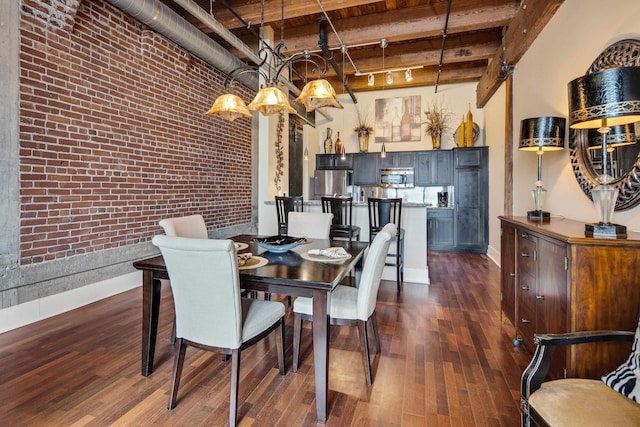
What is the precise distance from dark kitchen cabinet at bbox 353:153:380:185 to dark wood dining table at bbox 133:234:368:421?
16.1 feet

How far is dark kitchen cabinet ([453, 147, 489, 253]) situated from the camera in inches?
242

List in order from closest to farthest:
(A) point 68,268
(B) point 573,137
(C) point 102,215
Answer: (B) point 573,137 < (A) point 68,268 < (C) point 102,215

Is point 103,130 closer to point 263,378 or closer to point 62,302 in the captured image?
point 62,302

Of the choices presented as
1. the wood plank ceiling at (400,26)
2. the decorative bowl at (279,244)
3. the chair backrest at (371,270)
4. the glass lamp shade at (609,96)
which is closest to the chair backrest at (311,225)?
the decorative bowl at (279,244)

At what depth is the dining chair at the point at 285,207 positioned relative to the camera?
4.27 meters

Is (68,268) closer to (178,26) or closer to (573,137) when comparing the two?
(178,26)

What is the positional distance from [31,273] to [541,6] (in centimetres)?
534

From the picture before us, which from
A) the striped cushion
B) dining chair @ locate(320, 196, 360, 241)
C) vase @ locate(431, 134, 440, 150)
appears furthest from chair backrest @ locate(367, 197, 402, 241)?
vase @ locate(431, 134, 440, 150)

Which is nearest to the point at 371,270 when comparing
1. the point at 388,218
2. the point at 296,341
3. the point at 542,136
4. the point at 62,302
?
the point at 296,341

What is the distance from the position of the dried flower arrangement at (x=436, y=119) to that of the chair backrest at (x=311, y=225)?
4451mm

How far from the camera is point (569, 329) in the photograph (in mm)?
1519

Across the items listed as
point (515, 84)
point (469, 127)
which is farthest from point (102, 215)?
point (469, 127)

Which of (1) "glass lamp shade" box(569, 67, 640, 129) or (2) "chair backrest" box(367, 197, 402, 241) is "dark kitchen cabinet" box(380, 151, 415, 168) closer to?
(2) "chair backrest" box(367, 197, 402, 241)

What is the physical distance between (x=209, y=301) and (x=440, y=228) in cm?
576
